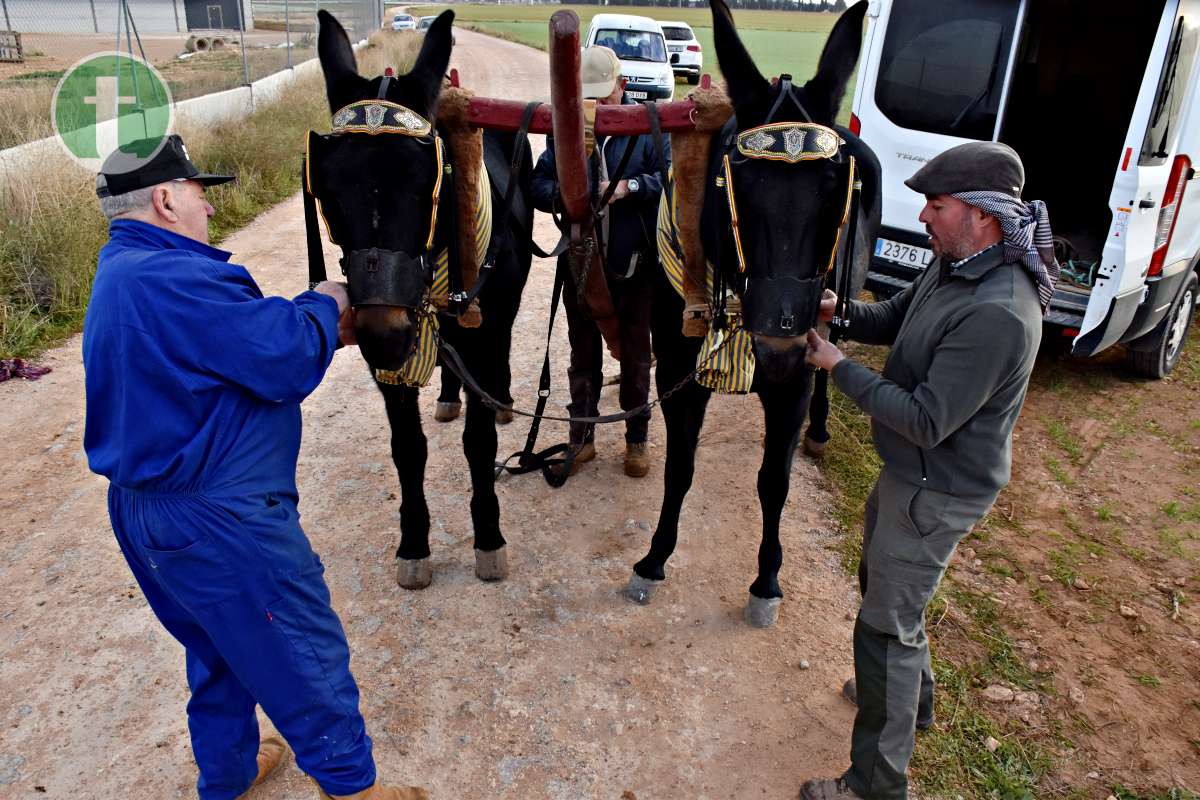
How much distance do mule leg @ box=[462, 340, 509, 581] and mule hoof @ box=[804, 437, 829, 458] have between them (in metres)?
2.10

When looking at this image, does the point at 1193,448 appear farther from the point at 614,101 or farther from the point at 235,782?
the point at 235,782

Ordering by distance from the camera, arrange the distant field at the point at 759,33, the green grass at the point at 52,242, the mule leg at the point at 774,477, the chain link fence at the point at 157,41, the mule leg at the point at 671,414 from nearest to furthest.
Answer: the mule leg at the point at 774,477 < the mule leg at the point at 671,414 < the green grass at the point at 52,242 < the chain link fence at the point at 157,41 < the distant field at the point at 759,33

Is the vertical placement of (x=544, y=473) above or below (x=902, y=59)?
below

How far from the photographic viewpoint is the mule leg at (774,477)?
9.95 ft

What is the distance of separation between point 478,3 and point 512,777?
338ft

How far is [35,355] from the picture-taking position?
5.33 metres

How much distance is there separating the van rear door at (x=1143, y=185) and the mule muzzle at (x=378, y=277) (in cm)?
448

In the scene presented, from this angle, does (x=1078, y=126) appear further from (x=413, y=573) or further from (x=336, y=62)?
(x=413, y=573)

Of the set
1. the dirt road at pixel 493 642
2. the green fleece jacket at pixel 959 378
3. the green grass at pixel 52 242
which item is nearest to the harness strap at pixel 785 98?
the green fleece jacket at pixel 959 378

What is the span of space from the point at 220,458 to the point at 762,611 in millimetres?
2306

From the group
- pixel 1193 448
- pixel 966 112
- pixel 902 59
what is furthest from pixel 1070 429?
pixel 902 59

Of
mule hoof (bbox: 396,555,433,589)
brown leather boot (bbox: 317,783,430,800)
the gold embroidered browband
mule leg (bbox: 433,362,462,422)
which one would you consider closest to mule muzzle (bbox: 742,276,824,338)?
the gold embroidered browband

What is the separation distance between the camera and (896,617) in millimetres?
2240

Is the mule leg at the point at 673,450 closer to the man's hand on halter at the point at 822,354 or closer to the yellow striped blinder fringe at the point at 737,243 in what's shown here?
the yellow striped blinder fringe at the point at 737,243
